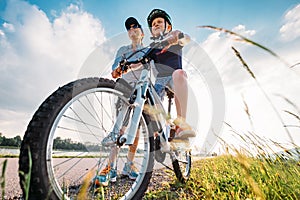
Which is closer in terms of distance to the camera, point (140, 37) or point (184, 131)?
point (184, 131)

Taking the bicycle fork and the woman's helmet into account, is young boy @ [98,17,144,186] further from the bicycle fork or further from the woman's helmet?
the woman's helmet

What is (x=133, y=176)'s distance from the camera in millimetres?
2865

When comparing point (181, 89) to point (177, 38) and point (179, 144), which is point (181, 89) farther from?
point (177, 38)

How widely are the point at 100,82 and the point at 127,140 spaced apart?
0.51m

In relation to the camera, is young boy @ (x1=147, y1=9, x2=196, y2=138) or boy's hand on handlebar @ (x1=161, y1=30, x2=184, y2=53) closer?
boy's hand on handlebar @ (x1=161, y1=30, x2=184, y2=53)

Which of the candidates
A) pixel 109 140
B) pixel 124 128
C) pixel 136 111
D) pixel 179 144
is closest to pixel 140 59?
pixel 136 111

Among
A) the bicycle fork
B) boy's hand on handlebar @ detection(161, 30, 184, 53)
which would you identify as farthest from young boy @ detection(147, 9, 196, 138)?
the bicycle fork

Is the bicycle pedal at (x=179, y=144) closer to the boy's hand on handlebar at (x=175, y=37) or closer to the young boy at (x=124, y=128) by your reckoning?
the young boy at (x=124, y=128)

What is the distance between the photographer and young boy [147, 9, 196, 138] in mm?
2854

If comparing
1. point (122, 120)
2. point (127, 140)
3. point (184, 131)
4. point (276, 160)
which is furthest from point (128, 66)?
point (276, 160)

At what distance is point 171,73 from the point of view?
322cm

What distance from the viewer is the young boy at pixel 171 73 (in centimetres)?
285

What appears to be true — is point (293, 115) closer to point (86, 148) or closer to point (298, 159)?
point (298, 159)

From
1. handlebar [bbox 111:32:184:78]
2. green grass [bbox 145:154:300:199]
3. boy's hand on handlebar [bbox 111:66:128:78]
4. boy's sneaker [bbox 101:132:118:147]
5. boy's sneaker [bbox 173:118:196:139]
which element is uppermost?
handlebar [bbox 111:32:184:78]
